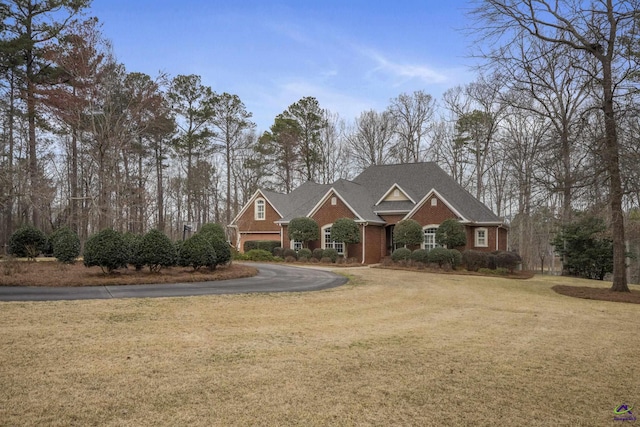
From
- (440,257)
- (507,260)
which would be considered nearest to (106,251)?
(440,257)

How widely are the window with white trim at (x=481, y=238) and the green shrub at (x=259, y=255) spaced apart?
12.0 metres

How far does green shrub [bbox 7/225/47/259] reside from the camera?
17734mm

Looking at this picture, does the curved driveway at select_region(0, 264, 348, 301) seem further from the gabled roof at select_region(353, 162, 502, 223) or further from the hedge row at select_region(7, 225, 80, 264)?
the gabled roof at select_region(353, 162, 502, 223)

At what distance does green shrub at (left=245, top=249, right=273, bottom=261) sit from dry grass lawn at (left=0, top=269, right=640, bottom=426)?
15868mm

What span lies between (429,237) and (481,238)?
291 centimetres

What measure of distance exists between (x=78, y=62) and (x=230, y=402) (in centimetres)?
2209

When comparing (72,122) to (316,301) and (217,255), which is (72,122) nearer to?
(217,255)

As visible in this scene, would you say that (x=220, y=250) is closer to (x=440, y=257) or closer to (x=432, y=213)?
(x=440, y=257)

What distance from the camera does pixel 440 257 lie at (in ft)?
67.3

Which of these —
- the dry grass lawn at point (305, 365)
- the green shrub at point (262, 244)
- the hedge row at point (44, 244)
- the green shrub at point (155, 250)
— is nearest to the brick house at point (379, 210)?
the green shrub at point (262, 244)

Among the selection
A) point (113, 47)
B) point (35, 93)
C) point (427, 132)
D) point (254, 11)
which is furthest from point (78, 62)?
point (427, 132)

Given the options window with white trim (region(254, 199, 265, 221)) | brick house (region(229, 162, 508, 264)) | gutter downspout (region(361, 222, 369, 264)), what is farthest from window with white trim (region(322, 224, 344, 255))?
window with white trim (region(254, 199, 265, 221))

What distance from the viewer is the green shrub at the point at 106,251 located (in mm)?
12547

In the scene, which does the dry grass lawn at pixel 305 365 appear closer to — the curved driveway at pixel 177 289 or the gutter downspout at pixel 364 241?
the curved driveway at pixel 177 289
